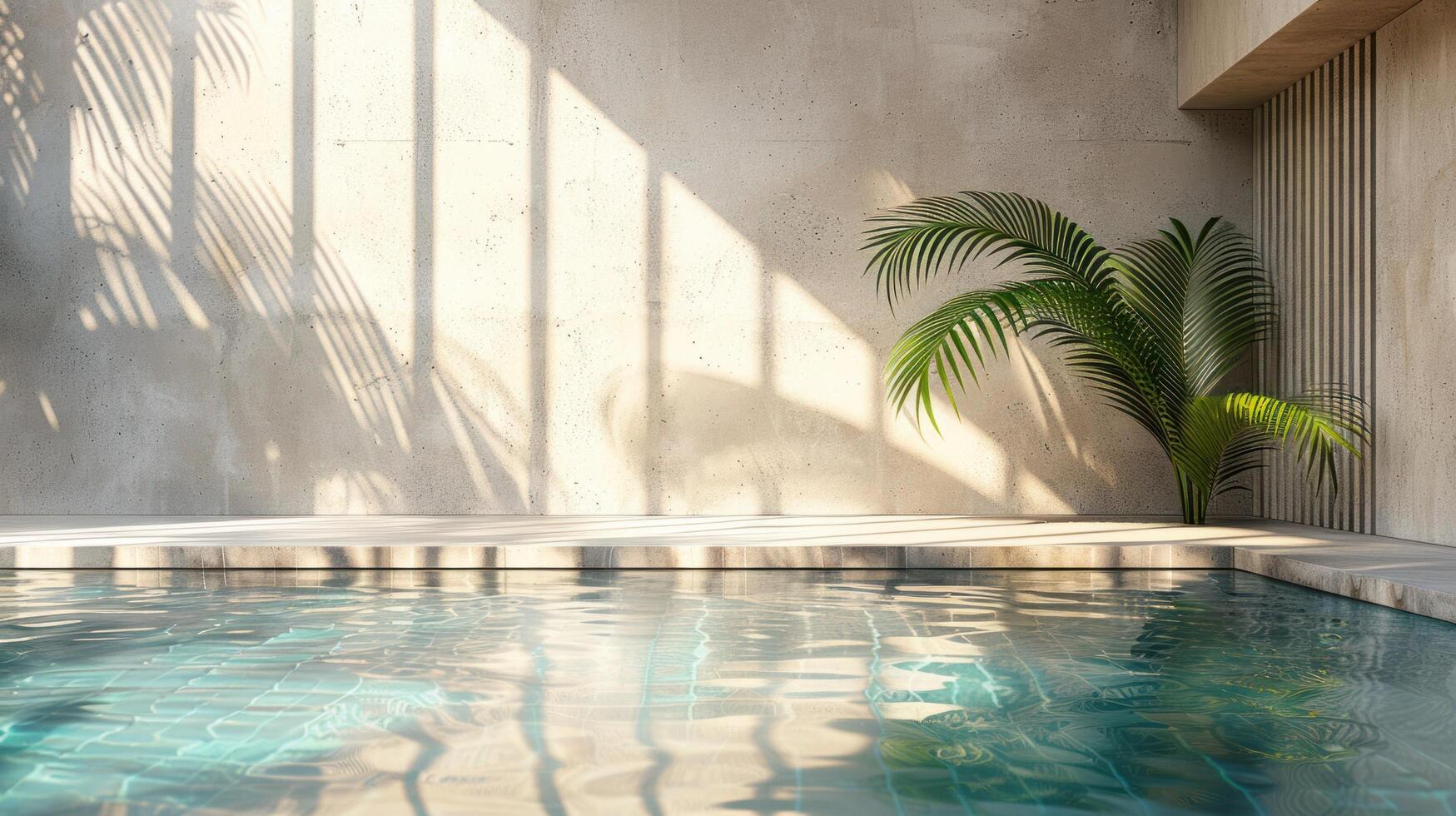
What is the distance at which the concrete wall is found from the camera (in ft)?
24.0

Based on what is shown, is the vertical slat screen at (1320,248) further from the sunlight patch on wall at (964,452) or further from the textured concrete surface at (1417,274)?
the sunlight patch on wall at (964,452)

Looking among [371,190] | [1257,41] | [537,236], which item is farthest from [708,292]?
[1257,41]

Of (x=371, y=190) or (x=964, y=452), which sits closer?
(x=964, y=452)

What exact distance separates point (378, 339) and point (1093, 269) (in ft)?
13.6

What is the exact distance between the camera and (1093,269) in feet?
21.1

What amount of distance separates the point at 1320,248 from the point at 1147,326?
0.96 meters

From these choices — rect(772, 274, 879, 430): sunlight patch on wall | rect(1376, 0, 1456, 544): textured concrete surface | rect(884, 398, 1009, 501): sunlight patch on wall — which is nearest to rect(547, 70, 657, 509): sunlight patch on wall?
rect(772, 274, 879, 430): sunlight patch on wall

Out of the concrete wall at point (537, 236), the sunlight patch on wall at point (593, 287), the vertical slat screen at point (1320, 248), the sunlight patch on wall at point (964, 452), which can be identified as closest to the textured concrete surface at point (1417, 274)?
the vertical slat screen at point (1320, 248)

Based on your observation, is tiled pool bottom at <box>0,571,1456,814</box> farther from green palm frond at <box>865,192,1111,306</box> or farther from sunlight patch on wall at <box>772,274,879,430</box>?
sunlight patch on wall at <box>772,274,879,430</box>

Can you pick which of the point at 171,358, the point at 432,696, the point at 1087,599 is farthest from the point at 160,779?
the point at 171,358

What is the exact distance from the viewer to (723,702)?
282cm

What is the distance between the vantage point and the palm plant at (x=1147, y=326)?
5.88 metres

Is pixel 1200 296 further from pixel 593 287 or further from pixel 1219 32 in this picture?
pixel 593 287

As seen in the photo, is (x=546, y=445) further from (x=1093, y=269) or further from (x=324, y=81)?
(x=1093, y=269)
